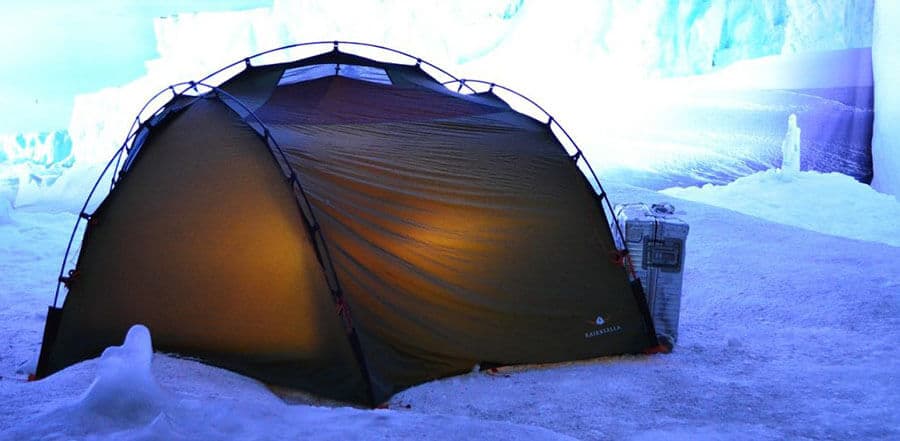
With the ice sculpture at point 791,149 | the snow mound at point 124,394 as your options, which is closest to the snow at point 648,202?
the snow mound at point 124,394

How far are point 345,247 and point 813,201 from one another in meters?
12.0

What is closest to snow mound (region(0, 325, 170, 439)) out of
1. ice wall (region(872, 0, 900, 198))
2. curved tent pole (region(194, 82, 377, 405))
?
curved tent pole (region(194, 82, 377, 405))

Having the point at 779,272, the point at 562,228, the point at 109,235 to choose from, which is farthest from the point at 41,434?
the point at 779,272

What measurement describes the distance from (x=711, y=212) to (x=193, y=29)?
18.1 metres

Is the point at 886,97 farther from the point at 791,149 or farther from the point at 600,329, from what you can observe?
the point at 600,329

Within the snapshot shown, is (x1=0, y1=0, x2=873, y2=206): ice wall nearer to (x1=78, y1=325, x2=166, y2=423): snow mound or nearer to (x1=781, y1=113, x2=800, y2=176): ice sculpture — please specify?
(x1=781, y1=113, x2=800, y2=176): ice sculpture

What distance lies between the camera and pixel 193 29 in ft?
75.2

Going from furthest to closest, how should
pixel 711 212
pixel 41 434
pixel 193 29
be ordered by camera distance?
1. pixel 193 29
2. pixel 711 212
3. pixel 41 434

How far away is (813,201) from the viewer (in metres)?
13.5

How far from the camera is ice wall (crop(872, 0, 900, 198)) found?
44.5 ft

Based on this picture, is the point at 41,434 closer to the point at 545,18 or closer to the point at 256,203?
the point at 256,203

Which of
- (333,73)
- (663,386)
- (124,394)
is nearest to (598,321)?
(663,386)

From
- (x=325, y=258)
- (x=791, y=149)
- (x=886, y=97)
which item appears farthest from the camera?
(x=791, y=149)

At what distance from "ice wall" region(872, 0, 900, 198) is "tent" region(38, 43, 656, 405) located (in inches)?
449
